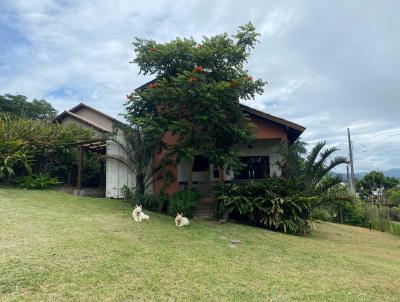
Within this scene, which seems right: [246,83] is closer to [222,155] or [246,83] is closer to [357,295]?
[222,155]

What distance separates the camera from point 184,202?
481 inches

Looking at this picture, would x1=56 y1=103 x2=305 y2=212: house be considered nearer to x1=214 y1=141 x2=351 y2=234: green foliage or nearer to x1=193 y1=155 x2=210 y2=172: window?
x1=193 y1=155 x2=210 y2=172: window

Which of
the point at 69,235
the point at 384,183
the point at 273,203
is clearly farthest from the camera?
the point at 384,183

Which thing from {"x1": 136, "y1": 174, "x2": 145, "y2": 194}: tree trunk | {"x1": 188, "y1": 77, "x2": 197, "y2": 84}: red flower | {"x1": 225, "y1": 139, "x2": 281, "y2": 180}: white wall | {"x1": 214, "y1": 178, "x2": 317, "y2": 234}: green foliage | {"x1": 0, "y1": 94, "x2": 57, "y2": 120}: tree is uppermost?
{"x1": 0, "y1": 94, "x2": 57, "y2": 120}: tree

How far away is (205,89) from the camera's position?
10477 millimetres

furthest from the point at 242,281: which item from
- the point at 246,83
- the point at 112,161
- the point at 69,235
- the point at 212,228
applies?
the point at 112,161

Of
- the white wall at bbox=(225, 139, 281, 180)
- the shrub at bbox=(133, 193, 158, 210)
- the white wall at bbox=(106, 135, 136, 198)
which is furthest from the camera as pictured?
the white wall at bbox=(225, 139, 281, 180)

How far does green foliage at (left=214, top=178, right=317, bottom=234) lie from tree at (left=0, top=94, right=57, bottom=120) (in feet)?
54.4

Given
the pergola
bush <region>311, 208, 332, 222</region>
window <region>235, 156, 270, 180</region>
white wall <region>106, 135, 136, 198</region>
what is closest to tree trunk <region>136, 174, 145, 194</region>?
white wall <region>106, 135, 136, 198</region>

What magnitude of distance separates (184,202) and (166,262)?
19.5 ft

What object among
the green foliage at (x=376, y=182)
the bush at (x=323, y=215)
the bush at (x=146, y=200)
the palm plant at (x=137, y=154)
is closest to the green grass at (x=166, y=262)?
the bush at (x=146, y=200)

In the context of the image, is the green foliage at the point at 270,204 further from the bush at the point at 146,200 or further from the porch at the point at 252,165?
the porch at the point at 252,165

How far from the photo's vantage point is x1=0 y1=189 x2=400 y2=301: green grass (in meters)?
4.86

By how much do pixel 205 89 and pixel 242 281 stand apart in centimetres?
635
